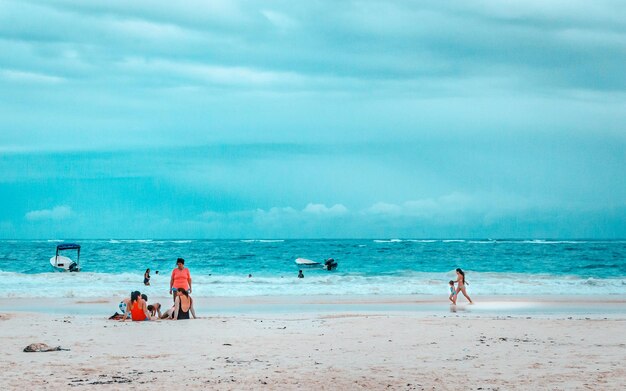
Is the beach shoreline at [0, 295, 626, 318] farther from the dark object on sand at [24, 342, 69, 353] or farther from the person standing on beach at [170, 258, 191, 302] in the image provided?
the dark object on sand at [24, 342, 69, 353]

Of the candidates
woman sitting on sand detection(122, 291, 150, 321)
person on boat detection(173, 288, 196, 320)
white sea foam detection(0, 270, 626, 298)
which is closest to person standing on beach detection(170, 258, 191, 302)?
person on boat detection(173, 288, 196, 320)

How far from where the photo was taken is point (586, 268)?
5762cm

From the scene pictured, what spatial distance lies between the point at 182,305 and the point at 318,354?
7.29 metres

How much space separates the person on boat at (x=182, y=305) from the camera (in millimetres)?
18766

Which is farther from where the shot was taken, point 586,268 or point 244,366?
point 586,268

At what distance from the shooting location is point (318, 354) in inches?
491

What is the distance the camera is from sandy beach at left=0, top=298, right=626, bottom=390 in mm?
10078

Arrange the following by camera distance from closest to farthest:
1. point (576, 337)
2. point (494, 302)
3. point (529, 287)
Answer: point (576, 337), point (494, 302), point (529, 287)

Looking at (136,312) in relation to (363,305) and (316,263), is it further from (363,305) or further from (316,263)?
(316,263)

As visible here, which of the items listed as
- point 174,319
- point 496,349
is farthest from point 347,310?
point 496,349

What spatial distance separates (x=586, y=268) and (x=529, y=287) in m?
25.2

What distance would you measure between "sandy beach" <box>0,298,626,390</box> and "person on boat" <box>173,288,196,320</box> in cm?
63

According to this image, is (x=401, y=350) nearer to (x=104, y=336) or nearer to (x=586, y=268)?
(x=104, y=336)

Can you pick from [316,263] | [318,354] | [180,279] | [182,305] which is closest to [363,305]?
[180,279]
